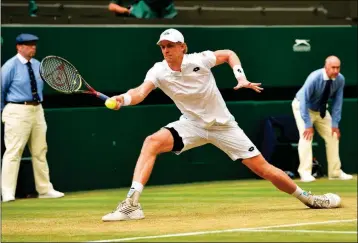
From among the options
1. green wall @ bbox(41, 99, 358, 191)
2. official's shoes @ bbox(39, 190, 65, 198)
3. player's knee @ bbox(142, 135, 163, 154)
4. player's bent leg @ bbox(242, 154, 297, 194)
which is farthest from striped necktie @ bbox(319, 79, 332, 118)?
player's knee @ bbox(142, 135, 163, 154)

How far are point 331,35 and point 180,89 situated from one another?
754 centimetres

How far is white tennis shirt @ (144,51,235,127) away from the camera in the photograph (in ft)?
37.4

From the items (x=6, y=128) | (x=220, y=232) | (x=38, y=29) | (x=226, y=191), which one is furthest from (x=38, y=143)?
(x=220, y=232)

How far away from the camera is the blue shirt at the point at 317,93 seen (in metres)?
16.6

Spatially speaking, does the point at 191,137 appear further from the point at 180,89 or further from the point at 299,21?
the point at 299,21

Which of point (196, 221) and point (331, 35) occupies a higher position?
point (331, 35)

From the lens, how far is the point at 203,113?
1159 cm

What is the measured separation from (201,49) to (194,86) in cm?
582

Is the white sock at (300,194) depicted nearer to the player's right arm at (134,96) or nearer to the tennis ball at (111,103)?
the player's right arm at (134,96)

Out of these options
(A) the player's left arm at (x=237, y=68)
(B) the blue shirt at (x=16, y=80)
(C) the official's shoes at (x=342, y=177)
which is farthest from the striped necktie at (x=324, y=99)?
(A) the player's left arm at (x=237, y=68)

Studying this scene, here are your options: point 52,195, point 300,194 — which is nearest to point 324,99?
point 52,195

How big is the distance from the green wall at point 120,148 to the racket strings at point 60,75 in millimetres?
4358

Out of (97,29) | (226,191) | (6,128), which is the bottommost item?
Result: (226,191)

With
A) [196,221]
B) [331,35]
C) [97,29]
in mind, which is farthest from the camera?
[331,35]
